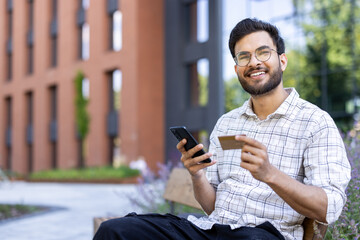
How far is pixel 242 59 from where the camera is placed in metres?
2.37

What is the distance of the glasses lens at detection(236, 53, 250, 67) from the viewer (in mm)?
2354

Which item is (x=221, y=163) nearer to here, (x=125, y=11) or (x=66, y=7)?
(x=125, y=11)

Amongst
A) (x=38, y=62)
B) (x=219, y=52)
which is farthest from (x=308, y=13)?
(x=38, y=62)

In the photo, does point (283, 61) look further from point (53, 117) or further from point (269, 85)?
point (53, 117)

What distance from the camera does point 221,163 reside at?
2.54 metres

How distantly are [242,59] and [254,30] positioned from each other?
0.17m

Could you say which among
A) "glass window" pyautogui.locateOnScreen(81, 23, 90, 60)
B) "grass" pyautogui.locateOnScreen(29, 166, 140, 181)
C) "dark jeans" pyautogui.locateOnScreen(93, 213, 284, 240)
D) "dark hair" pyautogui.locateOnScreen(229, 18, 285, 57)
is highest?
"glass window" pyautogui.locateOnScreen(81, 23, 90, 60)

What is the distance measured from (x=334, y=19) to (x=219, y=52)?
31.6 ft

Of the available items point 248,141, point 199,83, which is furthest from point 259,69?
point 199,83

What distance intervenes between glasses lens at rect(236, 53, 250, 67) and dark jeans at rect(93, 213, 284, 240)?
0.86 m

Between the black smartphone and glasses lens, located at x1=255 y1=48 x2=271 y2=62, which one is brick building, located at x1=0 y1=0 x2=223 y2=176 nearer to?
glasses lens, located at x1=255 y1=48 x2=271 y2=62

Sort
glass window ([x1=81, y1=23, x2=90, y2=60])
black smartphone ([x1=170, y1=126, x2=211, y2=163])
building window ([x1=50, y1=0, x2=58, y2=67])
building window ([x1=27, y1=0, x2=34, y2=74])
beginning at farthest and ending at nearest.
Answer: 1. building window ([x1=27, y1=0, x2=34, y2=74])
2. building window ([x1=50, y1=0, x2=58, y2=67])
3. glass window ([x1=81, y1=23, x2=90, y2=60])
4. black smartphone ([x1=170, y1=126, x2=211, y2=163])

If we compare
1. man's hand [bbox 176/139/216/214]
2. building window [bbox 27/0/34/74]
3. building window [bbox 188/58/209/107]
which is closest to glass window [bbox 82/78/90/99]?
building window [bbox 188/58/209/107]

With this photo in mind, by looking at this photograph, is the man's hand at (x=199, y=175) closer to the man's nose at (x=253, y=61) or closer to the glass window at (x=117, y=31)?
the man's nose at (x=253, y=61)
